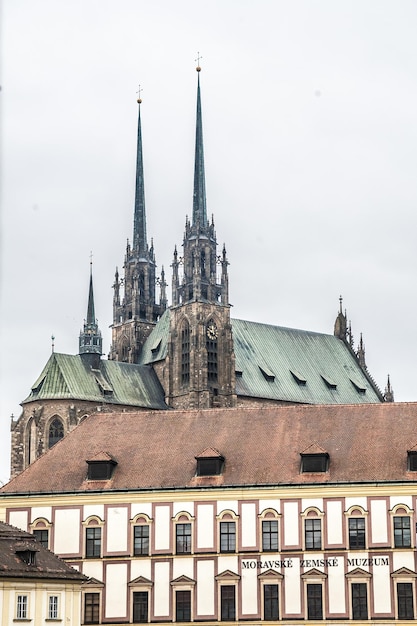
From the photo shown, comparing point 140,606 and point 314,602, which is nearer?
point 314,602

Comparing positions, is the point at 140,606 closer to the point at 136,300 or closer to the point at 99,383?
the point at 99,383

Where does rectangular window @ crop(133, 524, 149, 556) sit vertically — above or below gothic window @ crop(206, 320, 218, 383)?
below

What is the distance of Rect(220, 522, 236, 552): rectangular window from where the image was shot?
273 ft

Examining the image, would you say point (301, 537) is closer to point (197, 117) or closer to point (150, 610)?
point (150, 610)

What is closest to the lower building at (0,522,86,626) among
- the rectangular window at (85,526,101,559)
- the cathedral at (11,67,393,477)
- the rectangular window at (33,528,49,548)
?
the rectangular window at (85,526,101,559)

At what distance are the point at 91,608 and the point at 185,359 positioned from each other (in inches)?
3180

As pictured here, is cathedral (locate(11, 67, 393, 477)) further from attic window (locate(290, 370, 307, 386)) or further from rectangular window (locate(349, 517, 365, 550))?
rectangular window (locate(349, 517, 365, 550))

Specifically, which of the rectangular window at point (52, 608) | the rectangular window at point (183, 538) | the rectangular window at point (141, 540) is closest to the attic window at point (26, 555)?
the rectangular window at point (52, 608)

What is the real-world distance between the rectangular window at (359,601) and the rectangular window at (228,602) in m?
7.03

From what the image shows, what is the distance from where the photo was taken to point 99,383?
15812cm

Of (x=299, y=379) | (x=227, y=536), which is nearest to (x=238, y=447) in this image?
(x=227, y=536)

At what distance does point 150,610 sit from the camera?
8275 cm

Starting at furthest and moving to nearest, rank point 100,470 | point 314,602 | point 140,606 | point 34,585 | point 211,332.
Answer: point 211,332
point 100,470
point 140,606
point 314,602
point 34,585

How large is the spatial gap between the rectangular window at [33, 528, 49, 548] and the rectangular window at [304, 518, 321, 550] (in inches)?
623
